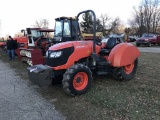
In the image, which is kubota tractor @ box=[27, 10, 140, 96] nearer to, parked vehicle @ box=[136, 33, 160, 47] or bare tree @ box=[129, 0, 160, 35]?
parked vehicle @ box=[136, 33, 160, 47]

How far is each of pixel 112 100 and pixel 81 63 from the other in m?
1.67

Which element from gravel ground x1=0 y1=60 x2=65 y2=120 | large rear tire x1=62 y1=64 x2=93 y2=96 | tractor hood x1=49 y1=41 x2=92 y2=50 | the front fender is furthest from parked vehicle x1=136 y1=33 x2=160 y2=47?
large rear tire x1=62 y1=64 x2=93 y2=96

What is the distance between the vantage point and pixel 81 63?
21.8 ft

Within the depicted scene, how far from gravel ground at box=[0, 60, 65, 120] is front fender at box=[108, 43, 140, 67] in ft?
7.83

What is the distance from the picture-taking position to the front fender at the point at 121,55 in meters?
6.77

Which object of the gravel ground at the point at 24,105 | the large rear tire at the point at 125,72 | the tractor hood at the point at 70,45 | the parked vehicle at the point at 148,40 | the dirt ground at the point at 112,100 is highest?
the tractor hood at the point at 70,45

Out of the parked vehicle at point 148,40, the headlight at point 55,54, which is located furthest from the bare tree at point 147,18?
the headlight at point 55,54

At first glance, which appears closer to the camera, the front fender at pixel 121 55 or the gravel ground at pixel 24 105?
the gravel ground at pixel 24 105

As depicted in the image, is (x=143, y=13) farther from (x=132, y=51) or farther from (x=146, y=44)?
(x=132, y=51)

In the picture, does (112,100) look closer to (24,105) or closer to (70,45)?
(70,45)

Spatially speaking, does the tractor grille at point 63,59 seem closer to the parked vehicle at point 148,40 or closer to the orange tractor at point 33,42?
the orange tractor at point 33,42

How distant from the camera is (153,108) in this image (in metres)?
4.86

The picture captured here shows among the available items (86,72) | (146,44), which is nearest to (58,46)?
(86,72)

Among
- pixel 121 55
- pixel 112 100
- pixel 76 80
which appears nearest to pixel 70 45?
pixel 76 80
